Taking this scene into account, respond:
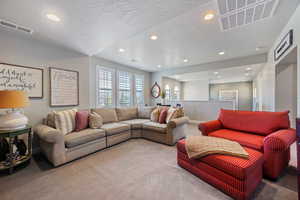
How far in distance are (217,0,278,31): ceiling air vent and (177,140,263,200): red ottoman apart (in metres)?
2.02

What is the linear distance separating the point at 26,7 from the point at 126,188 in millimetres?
2745

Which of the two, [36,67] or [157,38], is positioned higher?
[157,38]

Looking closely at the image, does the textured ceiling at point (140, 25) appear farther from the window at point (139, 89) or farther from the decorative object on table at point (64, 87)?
the window at point (139, 89)

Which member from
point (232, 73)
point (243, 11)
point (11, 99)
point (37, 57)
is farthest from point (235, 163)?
point (232, 73)

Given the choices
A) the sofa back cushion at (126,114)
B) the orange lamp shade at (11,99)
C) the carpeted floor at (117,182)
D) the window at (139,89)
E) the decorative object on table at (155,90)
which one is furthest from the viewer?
the decorative object on table at (155,90)

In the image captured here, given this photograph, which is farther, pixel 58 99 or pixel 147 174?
pixel 58 99

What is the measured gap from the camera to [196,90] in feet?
30.5

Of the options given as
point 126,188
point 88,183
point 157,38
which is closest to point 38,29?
point 157,38

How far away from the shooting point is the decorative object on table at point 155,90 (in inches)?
249

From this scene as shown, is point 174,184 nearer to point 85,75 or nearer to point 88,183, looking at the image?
point 88,183

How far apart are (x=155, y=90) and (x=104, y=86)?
2711mm

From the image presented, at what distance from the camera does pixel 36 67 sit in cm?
268

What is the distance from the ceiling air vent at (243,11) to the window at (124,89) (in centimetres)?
378

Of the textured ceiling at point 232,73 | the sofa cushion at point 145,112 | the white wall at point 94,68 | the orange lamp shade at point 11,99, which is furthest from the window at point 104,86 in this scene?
the textured ceiling at point 232,73
